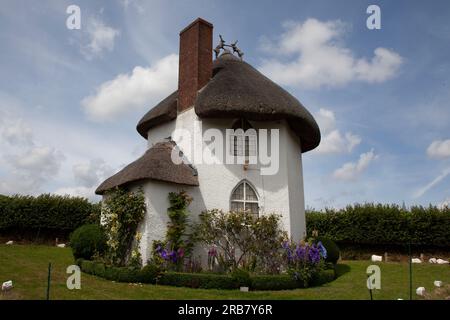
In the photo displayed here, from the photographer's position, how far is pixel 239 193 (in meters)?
14.4

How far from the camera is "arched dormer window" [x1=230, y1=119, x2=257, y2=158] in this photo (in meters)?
14.7

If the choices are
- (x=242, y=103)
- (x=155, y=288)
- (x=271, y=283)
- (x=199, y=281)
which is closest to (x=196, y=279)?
(x=199, y=281)

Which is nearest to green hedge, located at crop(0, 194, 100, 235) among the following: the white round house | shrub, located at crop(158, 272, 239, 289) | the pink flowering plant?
the white round house

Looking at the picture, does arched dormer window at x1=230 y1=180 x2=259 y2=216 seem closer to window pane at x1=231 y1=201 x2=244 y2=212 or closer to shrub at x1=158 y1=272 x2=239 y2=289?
window pane at x1=231 y1=201 x2=244 y2=212

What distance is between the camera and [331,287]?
1191cm

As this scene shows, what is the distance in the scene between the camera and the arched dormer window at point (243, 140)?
14656 millimetres

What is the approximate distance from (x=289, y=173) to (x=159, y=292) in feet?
22.9

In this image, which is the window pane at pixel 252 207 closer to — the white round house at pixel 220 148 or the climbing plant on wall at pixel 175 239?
the white round house at pixel 220 148

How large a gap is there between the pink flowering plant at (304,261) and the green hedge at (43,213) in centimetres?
1186

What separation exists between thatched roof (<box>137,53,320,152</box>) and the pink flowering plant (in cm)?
450

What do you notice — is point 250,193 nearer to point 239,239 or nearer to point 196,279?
point 239,239

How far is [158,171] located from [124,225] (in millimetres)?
2015

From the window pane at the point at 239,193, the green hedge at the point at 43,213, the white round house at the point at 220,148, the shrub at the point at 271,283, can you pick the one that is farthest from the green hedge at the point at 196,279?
the green hedge at the point at 43,213
